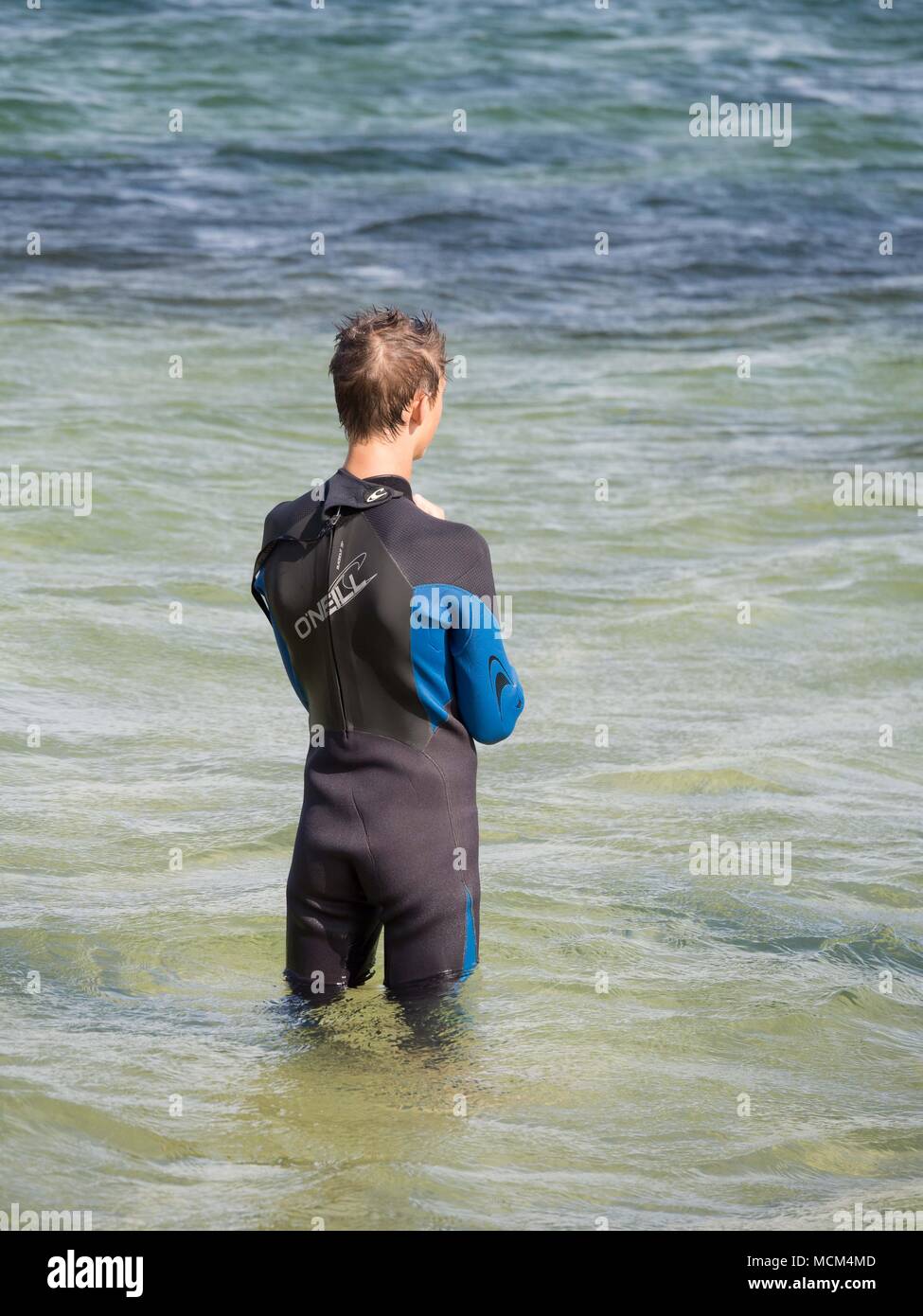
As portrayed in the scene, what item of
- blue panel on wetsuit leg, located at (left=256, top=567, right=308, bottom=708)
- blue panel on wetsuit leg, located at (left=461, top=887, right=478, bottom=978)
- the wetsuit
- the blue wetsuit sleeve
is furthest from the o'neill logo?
blue panel on wetsuit leg, located at (left=461, top=887, right=478, bottom=978)

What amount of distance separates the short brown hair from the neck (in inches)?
1.0

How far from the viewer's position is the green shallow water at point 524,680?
3629 millimetres

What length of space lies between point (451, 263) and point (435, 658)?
13.0 metres

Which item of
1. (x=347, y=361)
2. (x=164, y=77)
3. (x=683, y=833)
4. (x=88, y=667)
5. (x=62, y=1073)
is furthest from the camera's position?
(x=164, y=77)

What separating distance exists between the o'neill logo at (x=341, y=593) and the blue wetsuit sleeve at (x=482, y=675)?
8.7 inches

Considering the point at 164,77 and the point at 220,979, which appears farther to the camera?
the point at 164,77

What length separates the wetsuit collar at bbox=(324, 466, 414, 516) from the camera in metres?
3.53

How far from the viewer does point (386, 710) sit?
3.61 metres

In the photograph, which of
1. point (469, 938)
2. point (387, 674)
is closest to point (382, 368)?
point (387, 674)

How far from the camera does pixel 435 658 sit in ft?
11.6

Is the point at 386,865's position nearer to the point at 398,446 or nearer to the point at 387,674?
the point at 387,674

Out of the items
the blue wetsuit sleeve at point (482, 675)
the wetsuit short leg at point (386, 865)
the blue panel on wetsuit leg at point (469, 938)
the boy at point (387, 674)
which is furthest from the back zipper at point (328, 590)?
the blue panel on wetsuit leg at point (469, 938)
